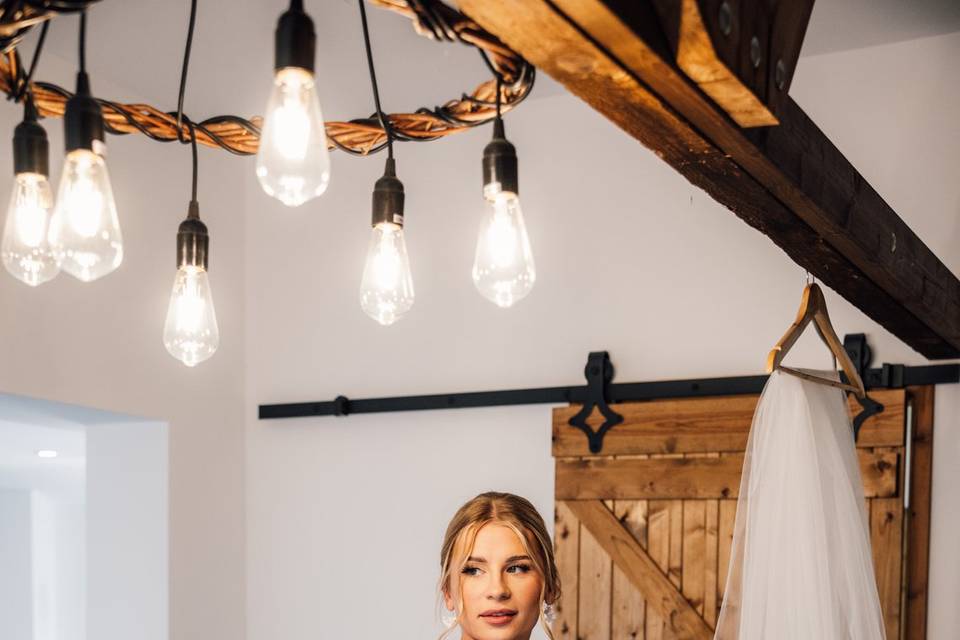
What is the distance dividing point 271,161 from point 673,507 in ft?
8.87

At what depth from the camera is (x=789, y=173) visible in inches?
78.6

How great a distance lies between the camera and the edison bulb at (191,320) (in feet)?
6.66

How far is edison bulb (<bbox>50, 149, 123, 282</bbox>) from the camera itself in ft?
5.06

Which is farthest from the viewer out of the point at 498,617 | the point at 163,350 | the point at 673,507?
the point at 163,350

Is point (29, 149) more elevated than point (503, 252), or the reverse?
point (29, 149)

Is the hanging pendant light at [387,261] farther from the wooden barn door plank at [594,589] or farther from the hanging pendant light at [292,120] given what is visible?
the wooden barn door plank at [594,589]

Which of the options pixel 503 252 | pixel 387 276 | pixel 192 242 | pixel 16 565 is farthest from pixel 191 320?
pixel 16 565

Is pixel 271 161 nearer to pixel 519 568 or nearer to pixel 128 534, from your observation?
pixel 519 568

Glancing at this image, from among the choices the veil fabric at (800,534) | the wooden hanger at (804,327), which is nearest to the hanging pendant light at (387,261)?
the wooden hanger at (804,327)

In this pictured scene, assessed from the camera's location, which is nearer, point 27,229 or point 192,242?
point 27,229

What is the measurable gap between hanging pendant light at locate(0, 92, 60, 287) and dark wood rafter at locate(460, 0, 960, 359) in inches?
27.5

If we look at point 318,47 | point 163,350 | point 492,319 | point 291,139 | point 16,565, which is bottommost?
point 16,565

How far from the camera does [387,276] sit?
1948 mm

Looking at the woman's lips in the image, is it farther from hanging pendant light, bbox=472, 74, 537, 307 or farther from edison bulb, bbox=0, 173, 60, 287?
edison bulb, bbox=0, 173, 60, 287
